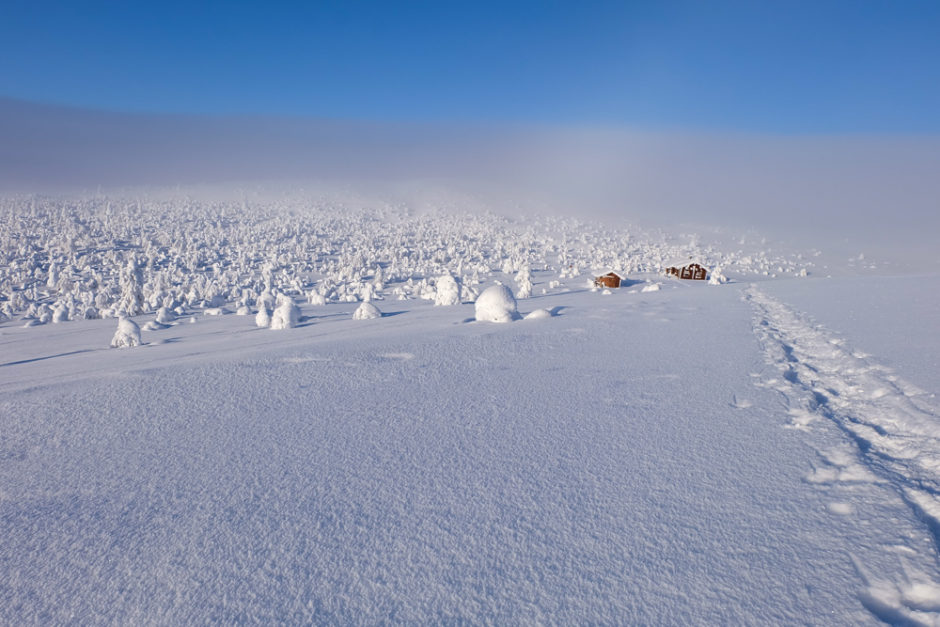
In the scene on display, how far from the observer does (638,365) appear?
19.3 ft

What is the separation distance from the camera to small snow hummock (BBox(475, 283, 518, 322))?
28.8 ft

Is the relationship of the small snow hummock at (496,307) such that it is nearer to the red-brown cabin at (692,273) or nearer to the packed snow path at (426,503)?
the packed snow path at (426,503)

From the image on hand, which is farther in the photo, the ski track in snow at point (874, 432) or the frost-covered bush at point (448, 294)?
the frost-covered bush at point (448, 294)

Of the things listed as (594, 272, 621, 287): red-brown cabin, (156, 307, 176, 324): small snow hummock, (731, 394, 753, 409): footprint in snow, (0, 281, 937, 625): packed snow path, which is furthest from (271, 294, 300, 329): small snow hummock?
(594, 272, 621, 287): red-brown cabin

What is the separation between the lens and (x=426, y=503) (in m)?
2.78

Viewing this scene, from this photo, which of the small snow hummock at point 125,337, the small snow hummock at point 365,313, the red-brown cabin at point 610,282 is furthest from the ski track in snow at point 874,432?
the red-brown cabin at point 610,282

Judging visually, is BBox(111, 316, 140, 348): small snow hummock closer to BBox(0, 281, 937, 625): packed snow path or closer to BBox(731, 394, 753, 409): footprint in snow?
BBox(0, 281, 937, 625): packed snow path

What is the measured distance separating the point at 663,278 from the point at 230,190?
65.1 metres

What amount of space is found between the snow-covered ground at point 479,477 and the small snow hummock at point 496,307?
16.0 inches

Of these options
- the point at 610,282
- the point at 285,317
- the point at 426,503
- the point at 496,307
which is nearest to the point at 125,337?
the point at 285,317

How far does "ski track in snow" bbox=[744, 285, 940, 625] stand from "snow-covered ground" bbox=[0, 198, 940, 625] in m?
0.02

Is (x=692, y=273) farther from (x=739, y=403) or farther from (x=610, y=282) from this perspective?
(x=739, y=403)

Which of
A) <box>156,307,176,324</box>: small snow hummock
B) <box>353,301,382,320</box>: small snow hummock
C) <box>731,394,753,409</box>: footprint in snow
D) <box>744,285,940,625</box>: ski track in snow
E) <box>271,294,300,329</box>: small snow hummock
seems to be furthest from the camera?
<box>156,307,176,324</box>: small snow hummock

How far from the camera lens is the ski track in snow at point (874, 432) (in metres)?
2.04
